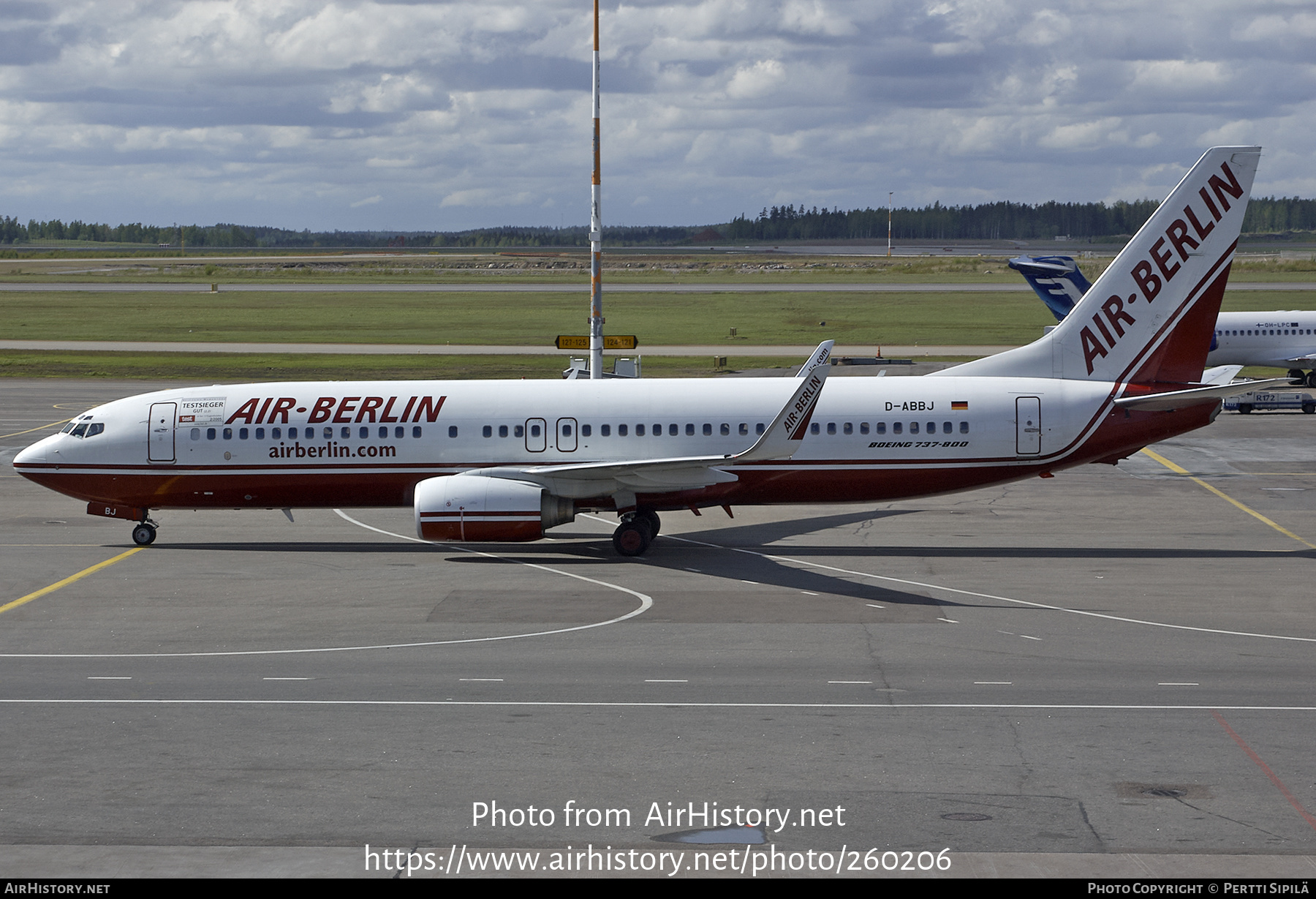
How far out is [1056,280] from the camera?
66375mm

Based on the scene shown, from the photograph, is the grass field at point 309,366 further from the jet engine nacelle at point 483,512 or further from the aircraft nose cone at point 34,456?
the jet engine nacelle at point 483,512

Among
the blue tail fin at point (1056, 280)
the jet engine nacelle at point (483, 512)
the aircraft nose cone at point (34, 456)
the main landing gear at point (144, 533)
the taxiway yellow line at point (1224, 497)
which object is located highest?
the blue tail fin at point (1056, 280)

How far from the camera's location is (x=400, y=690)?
2086 cm

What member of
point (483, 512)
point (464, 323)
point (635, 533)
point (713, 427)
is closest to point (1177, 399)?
point (713, 427)

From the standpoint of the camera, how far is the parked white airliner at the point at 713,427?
32.2 metres

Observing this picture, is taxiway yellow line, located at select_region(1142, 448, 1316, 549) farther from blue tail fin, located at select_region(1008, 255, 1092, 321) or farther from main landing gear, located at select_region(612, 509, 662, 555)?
blue tail fin, located at select_region(1008, 255, 1092, 321)

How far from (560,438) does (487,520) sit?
3210 mm

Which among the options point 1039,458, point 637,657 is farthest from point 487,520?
point 1039,458

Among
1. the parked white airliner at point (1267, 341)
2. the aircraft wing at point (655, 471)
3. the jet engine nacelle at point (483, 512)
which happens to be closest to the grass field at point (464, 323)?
the parked white airliner at point (1267, 341)

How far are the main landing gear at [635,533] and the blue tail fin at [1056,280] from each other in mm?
39793

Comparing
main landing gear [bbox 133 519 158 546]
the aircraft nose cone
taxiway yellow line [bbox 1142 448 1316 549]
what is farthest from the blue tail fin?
the aircraft nose cone

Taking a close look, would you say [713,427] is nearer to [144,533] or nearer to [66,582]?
[144,533]

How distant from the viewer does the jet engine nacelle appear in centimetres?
3067
